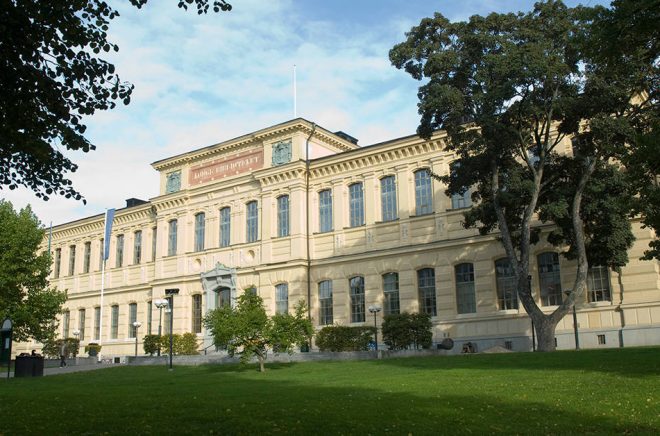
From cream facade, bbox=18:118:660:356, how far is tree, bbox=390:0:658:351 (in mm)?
4022

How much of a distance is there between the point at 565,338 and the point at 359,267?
11.7 metres

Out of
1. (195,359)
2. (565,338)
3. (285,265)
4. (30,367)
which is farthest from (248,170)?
(565,338)

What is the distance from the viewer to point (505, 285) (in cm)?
3195

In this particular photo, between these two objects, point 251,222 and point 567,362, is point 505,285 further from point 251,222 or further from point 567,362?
point 251,222

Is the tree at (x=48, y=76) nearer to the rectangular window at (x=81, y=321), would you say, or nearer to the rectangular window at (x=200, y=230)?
the rectangular window at (x=200, y=230)

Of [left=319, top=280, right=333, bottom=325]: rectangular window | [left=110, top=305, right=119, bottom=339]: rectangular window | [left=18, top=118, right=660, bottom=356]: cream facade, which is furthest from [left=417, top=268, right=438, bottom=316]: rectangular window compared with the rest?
[left=110, top=305, right=119, bottom=339]: rectangular window

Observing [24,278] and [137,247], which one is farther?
[137,247]

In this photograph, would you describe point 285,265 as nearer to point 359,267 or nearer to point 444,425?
point 359,267

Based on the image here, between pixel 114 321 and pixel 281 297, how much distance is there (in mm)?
18239

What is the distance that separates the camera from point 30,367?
27.1 meters

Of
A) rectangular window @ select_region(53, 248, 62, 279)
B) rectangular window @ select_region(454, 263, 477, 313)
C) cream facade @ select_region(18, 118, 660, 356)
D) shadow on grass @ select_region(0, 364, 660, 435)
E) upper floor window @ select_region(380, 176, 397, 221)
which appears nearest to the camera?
shadow on grass @ select_region(0, 364, 660, 435)

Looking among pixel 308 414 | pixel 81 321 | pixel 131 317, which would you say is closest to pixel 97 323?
pixel 81 321

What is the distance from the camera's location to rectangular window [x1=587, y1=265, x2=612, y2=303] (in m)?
28.9

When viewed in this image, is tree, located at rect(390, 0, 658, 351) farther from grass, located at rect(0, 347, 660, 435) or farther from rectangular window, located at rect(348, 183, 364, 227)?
rectangular window, located at rect(348, 183, 364, 227)
